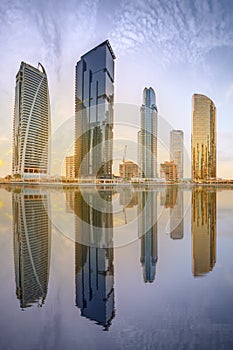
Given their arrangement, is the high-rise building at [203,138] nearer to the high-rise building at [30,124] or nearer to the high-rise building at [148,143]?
the high-rise building at [148,143]

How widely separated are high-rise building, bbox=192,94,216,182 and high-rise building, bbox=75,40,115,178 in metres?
91.6

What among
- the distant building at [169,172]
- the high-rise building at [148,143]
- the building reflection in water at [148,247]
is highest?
the high-rise building at [148,143]

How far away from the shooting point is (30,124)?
4744 inches

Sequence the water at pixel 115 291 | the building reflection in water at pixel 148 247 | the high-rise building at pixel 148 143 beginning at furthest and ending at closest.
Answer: the high-rise building at pixel 148 143 < the building reflection in water at pixel 148 247 < the water at pixel 115 291

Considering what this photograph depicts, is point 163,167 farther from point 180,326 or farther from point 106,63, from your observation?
point 180,326

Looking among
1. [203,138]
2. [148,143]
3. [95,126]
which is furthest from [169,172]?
[203,138]

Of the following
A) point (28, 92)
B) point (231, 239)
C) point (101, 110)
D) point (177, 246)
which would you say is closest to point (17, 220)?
point (177, 246)

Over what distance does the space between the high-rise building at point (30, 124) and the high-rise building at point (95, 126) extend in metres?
22.4

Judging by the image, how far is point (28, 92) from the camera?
124 m

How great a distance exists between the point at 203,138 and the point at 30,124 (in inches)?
5057

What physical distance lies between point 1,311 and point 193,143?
634 feet

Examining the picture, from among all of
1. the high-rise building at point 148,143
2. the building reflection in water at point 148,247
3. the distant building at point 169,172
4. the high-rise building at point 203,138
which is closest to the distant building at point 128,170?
the distant building at point 169,172

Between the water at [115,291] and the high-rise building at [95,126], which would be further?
the high-rise building at [95,126]

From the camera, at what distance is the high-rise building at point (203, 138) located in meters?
170
